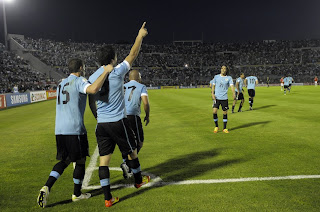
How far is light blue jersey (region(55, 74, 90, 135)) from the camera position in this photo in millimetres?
4145

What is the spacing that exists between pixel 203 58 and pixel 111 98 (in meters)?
82.3

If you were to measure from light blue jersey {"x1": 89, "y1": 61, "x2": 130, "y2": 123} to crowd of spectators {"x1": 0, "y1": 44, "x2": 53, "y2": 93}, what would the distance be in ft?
118

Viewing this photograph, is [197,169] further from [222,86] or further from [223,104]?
[222,86]

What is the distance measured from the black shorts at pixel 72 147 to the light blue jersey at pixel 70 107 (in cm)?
7

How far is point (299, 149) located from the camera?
7.21 meters

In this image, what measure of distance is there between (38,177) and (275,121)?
9.79 metres

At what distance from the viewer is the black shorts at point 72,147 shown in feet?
13.6

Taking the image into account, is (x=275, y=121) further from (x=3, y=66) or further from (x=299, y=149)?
(x=3, y=66)

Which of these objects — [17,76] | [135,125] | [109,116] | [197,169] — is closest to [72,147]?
[109,116]

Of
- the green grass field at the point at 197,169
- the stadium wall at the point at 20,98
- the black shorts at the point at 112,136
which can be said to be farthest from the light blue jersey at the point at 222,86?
the stadium wall at the point at 20,98

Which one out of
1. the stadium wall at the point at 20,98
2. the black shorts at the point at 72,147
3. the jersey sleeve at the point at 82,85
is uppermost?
the jersey sleeve at the point at 82,85

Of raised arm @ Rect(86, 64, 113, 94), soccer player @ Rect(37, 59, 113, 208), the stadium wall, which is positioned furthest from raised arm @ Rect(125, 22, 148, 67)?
the stadium wall

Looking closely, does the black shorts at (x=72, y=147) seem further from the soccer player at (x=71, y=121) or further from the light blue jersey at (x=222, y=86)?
the light blue jersey at (x=222, y=86)

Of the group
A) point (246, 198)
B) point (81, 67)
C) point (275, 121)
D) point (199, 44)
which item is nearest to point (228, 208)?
point (246, 198)
